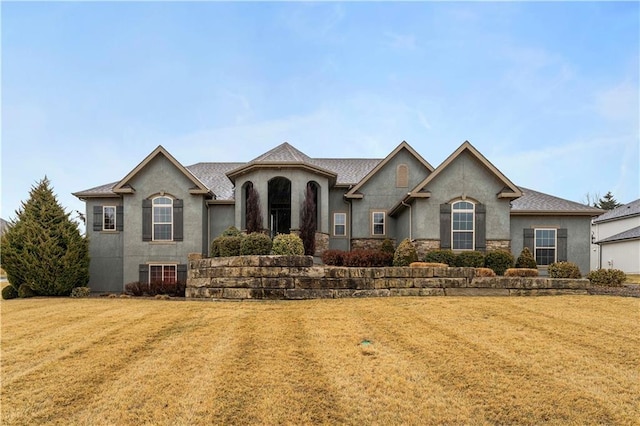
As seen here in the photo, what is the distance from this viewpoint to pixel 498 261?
16078 millimetres

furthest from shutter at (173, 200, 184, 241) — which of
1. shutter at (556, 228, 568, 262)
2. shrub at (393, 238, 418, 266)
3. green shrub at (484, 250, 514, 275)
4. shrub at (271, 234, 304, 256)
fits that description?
shutter at (556, 228, 568, 262)

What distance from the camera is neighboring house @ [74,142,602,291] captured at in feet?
55.7

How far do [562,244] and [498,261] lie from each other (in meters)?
5.20

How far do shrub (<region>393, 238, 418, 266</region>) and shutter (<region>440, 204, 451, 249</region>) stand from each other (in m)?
1.67

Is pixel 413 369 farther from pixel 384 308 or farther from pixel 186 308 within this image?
pixel 186 308

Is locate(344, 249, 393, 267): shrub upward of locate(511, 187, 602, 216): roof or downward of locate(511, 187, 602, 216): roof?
downward

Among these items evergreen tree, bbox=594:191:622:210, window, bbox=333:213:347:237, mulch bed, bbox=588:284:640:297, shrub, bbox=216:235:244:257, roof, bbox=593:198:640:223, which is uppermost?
evergreen tree, bbox=594:191:622:210

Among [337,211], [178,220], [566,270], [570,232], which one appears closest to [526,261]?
[566,270]

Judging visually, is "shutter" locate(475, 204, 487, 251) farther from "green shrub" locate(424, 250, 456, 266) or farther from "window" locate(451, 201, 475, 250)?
"green shrub" locate(424, 250, 456, 266)

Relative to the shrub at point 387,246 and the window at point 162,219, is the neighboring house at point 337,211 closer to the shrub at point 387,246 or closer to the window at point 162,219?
the window at point 162,219

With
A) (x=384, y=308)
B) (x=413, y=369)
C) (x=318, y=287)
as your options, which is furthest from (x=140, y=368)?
(x=318, y=287)

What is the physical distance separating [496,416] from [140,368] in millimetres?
4815

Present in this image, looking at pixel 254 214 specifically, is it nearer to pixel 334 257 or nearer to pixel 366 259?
pixel 334 257

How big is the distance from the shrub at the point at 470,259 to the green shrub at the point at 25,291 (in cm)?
1778
